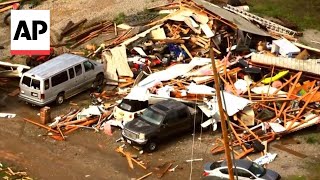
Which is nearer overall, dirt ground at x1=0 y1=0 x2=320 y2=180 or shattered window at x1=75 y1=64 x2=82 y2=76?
dirt ground at x1=0 y1=0 x2=320 y2=180

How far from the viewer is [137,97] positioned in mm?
21953

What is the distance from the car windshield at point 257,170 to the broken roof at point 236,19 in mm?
10037

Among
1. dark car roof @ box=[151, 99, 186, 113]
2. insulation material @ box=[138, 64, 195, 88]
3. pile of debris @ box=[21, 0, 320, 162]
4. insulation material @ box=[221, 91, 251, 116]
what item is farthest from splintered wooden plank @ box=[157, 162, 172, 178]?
insulation material @ box=[138, 64, 195, 88]

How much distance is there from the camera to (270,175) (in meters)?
18.0

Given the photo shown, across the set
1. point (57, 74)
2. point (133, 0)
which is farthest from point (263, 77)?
point (133, 0)

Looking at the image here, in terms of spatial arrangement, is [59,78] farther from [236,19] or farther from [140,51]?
[236,19]

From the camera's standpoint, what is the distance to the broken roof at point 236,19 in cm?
2712

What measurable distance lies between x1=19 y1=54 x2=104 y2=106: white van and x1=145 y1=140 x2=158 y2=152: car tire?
5155 millimetres

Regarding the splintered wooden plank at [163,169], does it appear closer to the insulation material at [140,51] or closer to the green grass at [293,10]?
the insulation material at [140,51]

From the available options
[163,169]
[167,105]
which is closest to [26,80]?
[167,105]

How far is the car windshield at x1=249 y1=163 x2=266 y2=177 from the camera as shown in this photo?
1775 cm

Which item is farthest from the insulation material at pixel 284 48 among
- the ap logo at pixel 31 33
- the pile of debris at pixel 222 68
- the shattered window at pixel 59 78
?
the ap logo at pixel 31 33

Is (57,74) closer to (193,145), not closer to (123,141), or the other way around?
(123,141)

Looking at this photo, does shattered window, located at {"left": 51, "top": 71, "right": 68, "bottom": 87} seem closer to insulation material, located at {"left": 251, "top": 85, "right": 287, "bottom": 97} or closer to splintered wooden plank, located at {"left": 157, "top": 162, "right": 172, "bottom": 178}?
splintered wooden plank, located at {"left": 157, "top": 162, "right": 172, "bottom": 178}
